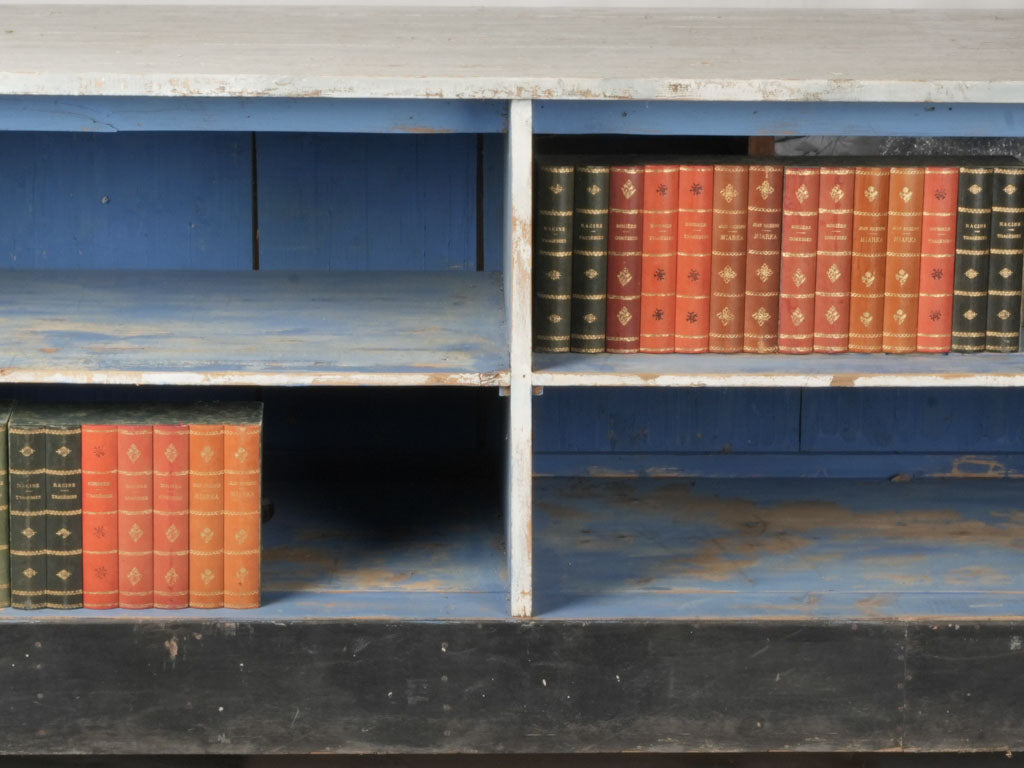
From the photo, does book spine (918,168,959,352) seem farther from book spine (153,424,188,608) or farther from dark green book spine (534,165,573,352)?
book spine (153,424,188,608)

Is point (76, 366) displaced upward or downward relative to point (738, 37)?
downward

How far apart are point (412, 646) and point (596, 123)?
74cm

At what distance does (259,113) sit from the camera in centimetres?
170

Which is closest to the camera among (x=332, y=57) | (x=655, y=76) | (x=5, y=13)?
(x=655, y=76)

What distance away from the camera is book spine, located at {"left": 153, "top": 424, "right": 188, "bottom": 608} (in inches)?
72.0

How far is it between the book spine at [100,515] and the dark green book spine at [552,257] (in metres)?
0.60

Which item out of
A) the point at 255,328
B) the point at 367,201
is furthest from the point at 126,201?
the point at 255,328

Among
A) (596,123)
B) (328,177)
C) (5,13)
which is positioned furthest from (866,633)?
(5,13)

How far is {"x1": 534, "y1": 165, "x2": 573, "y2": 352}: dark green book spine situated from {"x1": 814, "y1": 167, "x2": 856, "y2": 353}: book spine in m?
0.34

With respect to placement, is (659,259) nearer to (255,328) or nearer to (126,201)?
(255,328)

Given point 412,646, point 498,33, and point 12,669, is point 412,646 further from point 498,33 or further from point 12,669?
point 498,33

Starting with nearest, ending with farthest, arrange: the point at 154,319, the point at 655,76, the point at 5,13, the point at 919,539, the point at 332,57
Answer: the point at 655,76
the point at 332,57
the point at 154,319
the point at 919,539
the point at 5,13

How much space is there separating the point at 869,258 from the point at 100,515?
110 centimetres

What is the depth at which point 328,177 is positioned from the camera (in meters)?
2.41
